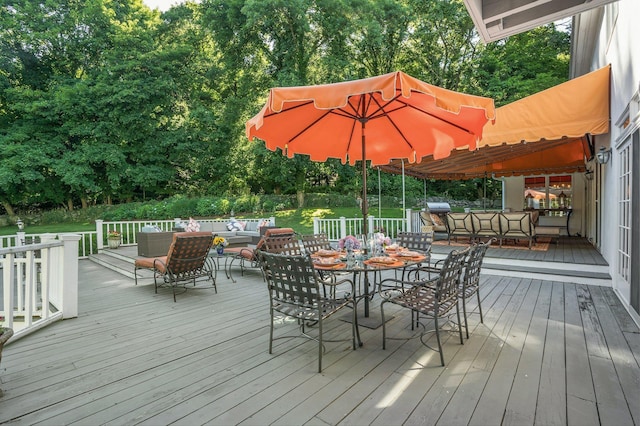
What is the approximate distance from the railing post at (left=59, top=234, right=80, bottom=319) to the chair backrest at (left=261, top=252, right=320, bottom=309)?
2.79 meters

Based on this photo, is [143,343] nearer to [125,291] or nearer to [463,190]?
[125,291]

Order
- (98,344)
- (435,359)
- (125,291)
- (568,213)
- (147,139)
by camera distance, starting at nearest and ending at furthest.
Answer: (435,359) → (98,344) → (125,291) → (568,213) → (147,139)

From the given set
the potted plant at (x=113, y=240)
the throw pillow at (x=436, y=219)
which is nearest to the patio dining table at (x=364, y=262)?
the throw pillow at (x=436, y=219)

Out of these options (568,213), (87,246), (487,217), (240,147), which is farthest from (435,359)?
(240,147)

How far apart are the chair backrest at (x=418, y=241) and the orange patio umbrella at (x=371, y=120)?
41.5 inches

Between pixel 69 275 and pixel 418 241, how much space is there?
4.59 m

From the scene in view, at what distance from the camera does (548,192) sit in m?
11.7

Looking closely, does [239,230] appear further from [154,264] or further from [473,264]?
[473,264]

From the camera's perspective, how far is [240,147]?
18.5 metres

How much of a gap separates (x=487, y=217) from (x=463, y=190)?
51.8 ft

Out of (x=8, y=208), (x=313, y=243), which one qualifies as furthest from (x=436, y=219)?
(x=8, y=208)

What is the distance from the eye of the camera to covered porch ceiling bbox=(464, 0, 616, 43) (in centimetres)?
303

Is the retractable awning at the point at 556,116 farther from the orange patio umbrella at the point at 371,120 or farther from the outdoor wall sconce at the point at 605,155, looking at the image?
the orange patio umbrella at the point at 371,120

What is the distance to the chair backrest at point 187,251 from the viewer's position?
478 cm
